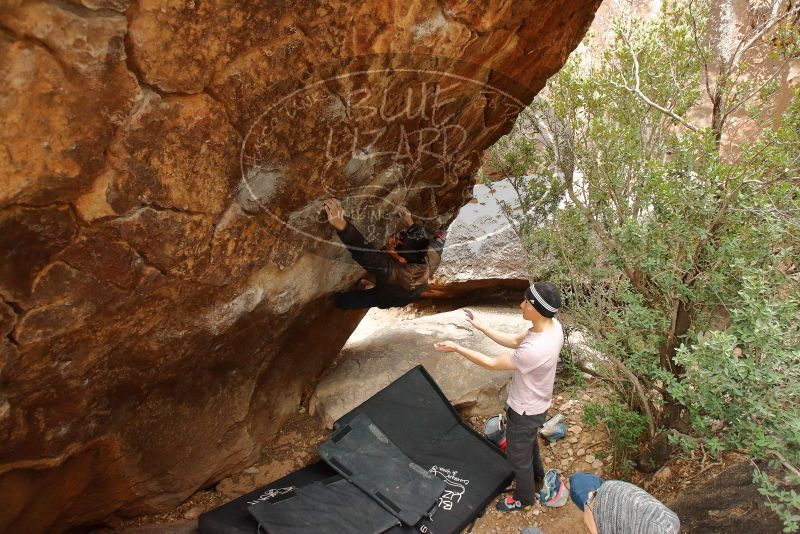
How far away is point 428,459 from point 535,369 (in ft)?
3.88

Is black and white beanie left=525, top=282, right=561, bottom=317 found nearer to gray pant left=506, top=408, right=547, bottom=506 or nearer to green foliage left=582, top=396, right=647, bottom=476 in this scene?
gray pant left=506, top=408, right=547, bottom=506

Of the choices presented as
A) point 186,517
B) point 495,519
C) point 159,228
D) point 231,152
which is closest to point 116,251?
point 159,228

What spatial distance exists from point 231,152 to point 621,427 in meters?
3.15

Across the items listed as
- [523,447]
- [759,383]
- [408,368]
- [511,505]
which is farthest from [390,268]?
[759,383]

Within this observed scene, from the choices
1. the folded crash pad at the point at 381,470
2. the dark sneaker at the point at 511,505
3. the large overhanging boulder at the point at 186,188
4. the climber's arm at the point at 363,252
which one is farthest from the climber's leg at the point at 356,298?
the dark sneaker at the point at 511,505

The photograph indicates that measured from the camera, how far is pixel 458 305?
24.8ft

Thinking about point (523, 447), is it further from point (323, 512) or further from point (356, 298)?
point (356, 298)

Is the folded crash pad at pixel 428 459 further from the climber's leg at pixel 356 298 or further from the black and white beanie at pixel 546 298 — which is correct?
the black and white beanie at pixel 546 298

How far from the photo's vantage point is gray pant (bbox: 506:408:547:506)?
393 centimetres

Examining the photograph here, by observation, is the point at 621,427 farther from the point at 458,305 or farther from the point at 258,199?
the point at 458,305

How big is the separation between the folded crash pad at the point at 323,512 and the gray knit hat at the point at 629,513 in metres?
1.58

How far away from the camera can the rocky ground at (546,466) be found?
3945 mm

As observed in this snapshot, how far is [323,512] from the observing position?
377 centimetres

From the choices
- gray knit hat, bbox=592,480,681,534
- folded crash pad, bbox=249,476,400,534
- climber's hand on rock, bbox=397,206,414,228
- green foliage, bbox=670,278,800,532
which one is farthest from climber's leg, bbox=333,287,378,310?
gray knit hat, bbox=592,480,681,534
